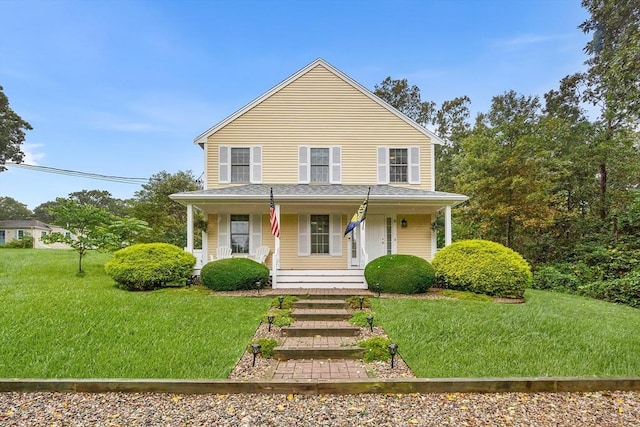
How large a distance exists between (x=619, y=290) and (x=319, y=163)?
10401mm

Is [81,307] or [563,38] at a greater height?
[563,38]

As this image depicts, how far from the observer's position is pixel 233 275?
930 cm

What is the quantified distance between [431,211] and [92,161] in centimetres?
2956

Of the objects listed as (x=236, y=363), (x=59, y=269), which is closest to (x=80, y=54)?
(x=59, y=269)

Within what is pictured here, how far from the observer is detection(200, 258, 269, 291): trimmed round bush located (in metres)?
9.30

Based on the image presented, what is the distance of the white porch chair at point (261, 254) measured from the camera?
1111 centimetres


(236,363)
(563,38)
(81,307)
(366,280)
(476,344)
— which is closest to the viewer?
Answer: (236,363)

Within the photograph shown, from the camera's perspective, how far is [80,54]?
1462cm

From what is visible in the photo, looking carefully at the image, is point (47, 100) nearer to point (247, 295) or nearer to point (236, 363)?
point (247, 295)

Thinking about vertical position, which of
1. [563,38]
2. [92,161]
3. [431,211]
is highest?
[563,38]

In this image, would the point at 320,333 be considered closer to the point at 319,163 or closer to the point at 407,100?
the point at 319,163

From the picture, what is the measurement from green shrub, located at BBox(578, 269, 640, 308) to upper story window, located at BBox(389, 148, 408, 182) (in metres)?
7.17

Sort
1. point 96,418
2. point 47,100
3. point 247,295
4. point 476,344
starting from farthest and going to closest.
Answer: 1. point 47,100
2. point 247,295
3. point 476,344
4. point 96,418

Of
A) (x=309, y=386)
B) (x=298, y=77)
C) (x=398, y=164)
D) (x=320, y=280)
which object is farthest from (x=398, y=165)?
(x=309, y=386)
